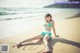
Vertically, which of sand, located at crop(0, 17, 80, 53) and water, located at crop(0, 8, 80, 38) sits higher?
water, located at crop(0, 8, 80, 38)

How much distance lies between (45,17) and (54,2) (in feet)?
0.71

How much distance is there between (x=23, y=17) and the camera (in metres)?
2.00

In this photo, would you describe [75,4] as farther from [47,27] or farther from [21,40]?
[21,40]

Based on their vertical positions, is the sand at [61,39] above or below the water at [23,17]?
below

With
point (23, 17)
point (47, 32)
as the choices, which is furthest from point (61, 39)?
point (23, 17)

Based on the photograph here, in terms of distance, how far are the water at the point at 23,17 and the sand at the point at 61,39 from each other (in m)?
0.06

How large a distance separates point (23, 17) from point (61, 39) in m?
0.55

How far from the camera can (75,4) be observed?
6.49 feet

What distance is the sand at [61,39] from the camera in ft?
6.39

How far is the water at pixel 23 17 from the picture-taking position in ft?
6.49

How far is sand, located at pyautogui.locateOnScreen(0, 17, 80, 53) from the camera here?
1947 mm

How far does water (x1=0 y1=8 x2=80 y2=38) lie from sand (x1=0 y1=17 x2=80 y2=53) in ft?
0.19

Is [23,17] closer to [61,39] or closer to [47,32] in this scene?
[47,32]

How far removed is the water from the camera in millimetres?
1979
